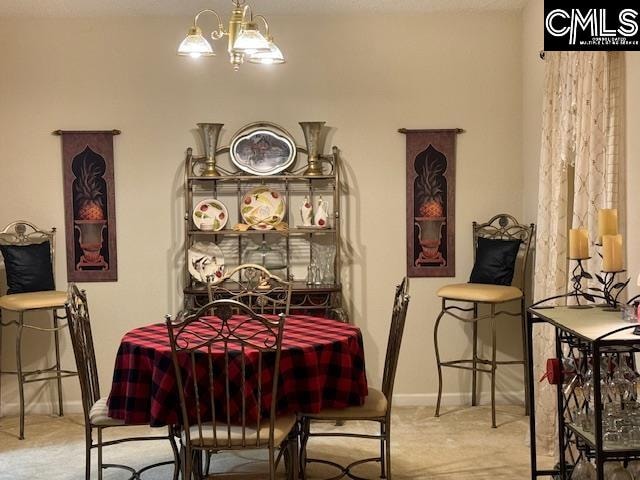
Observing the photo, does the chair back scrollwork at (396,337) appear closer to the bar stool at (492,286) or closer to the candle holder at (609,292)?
the candle holder at (609,292)

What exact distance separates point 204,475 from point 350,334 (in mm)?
1027

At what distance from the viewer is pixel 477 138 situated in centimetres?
573

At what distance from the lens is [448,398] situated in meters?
5.79

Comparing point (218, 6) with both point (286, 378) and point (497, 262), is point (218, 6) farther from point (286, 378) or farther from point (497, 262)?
point (286, 378)

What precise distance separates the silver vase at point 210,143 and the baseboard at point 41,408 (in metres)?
1.67

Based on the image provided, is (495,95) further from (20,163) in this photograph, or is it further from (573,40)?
(20,163)

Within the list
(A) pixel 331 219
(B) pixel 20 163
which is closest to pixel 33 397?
(B) pixel 20 163

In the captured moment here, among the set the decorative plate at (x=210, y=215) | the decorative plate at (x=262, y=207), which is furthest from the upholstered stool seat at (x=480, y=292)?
the decorative plate at (x=210, y=215)

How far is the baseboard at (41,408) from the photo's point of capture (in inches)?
224

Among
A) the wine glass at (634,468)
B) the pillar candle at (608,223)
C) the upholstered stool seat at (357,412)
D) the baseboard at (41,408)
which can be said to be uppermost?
the pillar candle at (608,223)

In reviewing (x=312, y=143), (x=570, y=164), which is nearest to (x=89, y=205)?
(x=312, y=143)

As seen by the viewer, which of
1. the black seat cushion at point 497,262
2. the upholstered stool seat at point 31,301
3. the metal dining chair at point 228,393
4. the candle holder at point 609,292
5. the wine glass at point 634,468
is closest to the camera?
the wine glass at point 634,468

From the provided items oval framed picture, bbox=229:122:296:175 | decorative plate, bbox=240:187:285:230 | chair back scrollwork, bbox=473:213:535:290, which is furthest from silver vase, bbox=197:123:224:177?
chair back scrollwork, bbox=473:213:535:290

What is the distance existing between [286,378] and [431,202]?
7.61 ft
